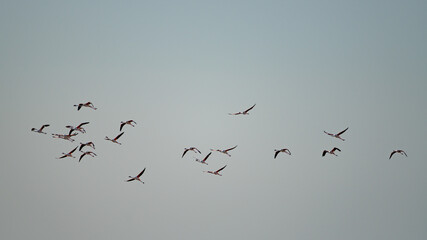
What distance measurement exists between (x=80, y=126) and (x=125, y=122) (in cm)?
756

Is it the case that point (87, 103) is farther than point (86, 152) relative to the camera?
No

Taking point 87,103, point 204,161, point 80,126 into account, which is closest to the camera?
point 87,103

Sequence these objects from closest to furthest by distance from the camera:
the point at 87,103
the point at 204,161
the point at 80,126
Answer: the point at 87,103, the point at 80,126, the point at 204,161

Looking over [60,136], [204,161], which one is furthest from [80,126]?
[204,161]

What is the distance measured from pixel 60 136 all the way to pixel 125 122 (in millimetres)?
12523

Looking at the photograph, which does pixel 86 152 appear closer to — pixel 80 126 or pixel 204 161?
pixel 80 126

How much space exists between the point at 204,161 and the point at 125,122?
18456 millimetres

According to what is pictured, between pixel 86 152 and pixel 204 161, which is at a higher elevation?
pixel 204 161

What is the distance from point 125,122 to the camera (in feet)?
290

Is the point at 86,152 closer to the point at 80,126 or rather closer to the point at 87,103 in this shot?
the point at 80,126

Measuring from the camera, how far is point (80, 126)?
8925cm

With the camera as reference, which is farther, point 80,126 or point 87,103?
point 80,126

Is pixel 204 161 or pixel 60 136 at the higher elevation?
pixel 204 161

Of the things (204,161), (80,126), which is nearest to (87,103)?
(80,126)
